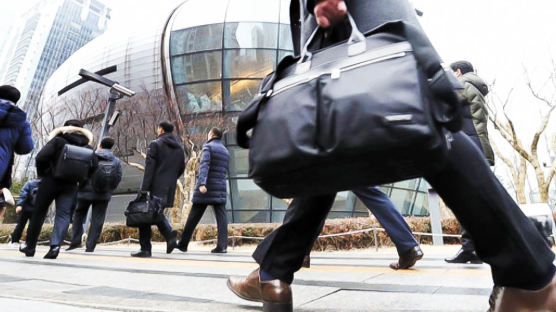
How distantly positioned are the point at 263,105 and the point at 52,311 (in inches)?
51.3

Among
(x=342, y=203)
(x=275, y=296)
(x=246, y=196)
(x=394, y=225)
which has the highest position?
(x=275, y=296)

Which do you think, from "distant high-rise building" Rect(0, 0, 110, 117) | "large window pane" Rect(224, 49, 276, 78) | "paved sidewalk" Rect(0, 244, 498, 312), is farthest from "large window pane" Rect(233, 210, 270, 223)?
"distant high-rise building" Rect(0, 0, 110, 117)

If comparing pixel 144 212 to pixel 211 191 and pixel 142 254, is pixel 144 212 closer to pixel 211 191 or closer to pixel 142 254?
pixel 142 254

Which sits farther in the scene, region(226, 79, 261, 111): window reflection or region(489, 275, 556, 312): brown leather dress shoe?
region(226, 79, 261, 111): window reflection

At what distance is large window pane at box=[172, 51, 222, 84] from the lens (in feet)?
68.7

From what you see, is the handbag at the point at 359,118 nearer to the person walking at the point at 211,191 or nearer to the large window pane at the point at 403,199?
the person walking at the point at 211,191

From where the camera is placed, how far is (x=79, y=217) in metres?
6.38

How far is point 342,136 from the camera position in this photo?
946 millimetres

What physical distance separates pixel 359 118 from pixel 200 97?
20347mm

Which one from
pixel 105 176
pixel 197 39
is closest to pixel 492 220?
pixel 105 176

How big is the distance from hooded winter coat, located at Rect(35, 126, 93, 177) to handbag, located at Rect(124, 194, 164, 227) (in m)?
1.06

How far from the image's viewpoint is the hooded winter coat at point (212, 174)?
5.43 meters

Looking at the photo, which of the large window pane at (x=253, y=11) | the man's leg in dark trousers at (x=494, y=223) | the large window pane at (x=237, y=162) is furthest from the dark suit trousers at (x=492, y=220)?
the large window pane at (x=253, y=11)

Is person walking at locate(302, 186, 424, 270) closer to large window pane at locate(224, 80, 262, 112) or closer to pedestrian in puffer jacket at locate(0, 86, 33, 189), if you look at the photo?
pedestrian in puffer jacket at locate(0, 86, 33, 189)
